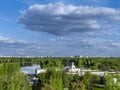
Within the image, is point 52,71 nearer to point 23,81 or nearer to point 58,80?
point 58,80

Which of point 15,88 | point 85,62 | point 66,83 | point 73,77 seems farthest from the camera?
point 85,62

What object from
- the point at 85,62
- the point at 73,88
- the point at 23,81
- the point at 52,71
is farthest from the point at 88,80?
the point at 85,62

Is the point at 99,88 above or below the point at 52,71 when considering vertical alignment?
below

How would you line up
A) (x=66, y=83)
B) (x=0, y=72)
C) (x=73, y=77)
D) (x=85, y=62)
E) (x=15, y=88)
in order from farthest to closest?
(x=85, y=62), (x=73, y=77), (x=66, y=83), (x=0, y=72), (x=15, y=88)

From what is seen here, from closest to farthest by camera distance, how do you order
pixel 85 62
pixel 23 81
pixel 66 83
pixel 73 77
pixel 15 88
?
pixel 15 88 → pixel 23 81 → pixel 66 83 → pixel 73 77 → pixel 85 62

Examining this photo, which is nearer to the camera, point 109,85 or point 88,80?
point 109,85

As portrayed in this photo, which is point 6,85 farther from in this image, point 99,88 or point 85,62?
point 85,62

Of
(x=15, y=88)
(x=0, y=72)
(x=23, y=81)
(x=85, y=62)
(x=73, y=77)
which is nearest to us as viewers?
(x=15, y=88)

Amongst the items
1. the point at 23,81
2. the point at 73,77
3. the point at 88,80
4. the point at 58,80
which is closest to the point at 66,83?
the point at 88,80

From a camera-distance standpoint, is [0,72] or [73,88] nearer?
[73,88]
